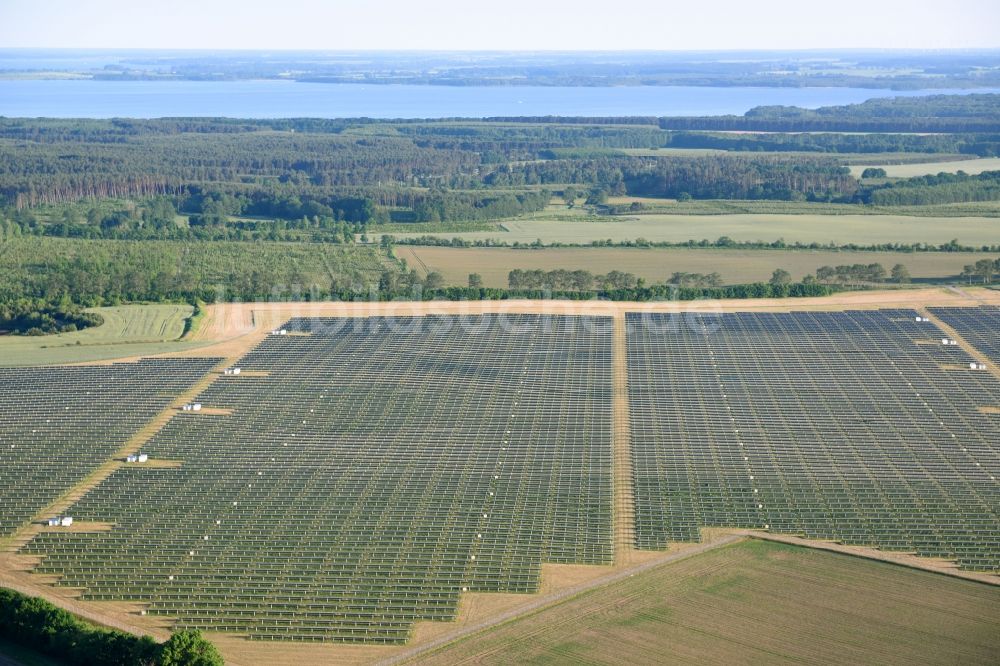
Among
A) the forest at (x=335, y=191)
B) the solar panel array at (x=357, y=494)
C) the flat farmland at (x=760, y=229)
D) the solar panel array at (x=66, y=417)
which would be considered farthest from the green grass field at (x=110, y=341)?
the flat farmland at (x=760, y=229)

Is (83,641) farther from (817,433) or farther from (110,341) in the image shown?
(110,341)

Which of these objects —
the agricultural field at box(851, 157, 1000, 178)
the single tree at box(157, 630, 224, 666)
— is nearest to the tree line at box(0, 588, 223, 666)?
the single tree at box(157, 630, 224, 666)

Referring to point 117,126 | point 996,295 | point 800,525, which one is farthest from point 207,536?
point 117,126

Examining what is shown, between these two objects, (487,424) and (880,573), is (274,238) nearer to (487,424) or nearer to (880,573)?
(487,424)

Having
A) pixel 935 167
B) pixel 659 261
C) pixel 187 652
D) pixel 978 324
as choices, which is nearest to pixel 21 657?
pixel 187 652

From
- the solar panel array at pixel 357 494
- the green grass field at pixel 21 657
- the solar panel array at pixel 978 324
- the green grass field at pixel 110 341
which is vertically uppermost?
the solar panel array at pixel 978 324

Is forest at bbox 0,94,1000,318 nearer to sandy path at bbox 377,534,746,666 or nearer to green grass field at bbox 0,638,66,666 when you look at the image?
sandy path at bbox 377,534,746,666

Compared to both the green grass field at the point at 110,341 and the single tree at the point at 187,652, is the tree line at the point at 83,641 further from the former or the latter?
the green grass field at the point at 110,341
